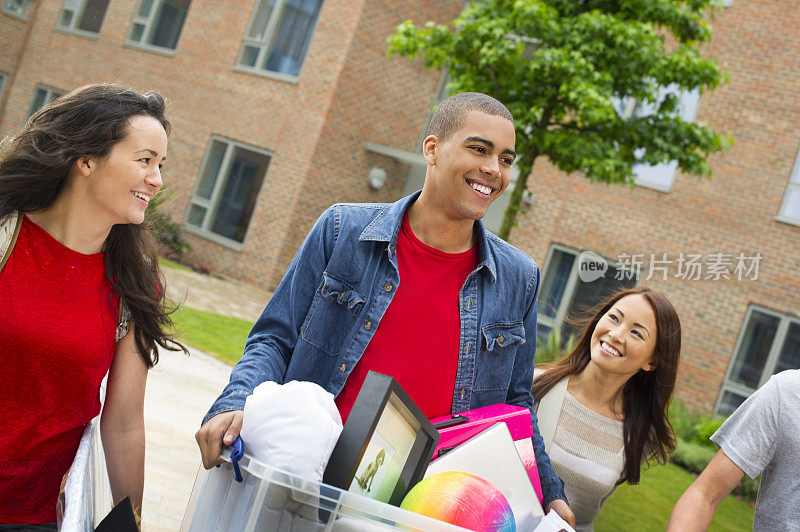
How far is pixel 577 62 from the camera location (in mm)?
7520

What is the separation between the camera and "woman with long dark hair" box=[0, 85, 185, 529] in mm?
1836

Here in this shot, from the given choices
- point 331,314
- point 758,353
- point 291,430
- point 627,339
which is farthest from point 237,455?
point 758,353

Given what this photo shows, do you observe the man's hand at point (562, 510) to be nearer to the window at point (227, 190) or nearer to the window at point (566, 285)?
the window at point (566, 285)

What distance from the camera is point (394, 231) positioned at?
2.08 meters

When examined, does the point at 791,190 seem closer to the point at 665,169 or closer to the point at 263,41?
the point at 665,169

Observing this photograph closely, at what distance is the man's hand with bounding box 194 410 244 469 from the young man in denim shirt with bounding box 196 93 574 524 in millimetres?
459

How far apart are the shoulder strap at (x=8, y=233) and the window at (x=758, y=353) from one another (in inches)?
448

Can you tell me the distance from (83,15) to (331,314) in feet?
61.4

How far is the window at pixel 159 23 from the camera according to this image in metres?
15.8

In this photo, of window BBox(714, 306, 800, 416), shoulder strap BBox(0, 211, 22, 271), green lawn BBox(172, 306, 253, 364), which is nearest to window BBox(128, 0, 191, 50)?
green lawn BBox(172, 306, 253, 364)

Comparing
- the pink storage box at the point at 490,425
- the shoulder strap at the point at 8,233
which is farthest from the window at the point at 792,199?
the shoulder strap at the point at 8,233

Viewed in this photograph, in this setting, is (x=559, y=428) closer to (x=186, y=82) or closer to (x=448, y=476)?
(x=448, y=476)

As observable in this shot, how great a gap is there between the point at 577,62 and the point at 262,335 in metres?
6.44

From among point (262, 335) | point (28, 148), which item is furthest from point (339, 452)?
point (28, 148)
